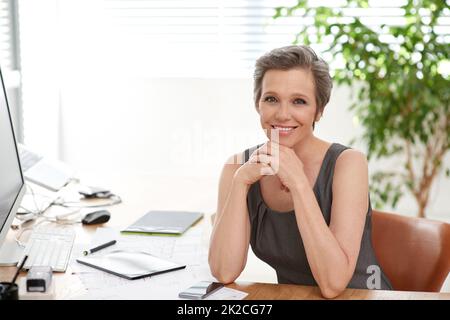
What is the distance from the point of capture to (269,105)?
1.83 m

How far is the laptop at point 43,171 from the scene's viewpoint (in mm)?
2488

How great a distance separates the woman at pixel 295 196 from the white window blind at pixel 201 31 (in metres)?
2.36

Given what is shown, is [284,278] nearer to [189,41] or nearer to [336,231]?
[336,231]

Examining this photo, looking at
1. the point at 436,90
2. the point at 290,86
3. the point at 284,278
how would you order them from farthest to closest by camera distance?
the point at 436,90 → the point at 284,278 → the point at 290,86

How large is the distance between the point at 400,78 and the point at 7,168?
241cm

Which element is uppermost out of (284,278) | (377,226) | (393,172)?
(377,226)

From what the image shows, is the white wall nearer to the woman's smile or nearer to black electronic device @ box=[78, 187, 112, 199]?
black electronic device @ box=[78, 187, 112, 199]

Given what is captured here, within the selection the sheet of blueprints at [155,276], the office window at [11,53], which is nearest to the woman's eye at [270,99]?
the sheet of blueprints at [155,276]

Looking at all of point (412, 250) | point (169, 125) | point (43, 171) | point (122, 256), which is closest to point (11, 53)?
point (169, 125)

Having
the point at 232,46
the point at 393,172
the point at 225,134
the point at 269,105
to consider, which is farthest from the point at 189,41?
the point at 269,105

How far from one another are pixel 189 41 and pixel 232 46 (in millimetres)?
277

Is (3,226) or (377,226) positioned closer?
(3,226)

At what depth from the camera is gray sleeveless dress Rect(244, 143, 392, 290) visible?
1.86 metres

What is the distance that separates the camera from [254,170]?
70.4 inches
